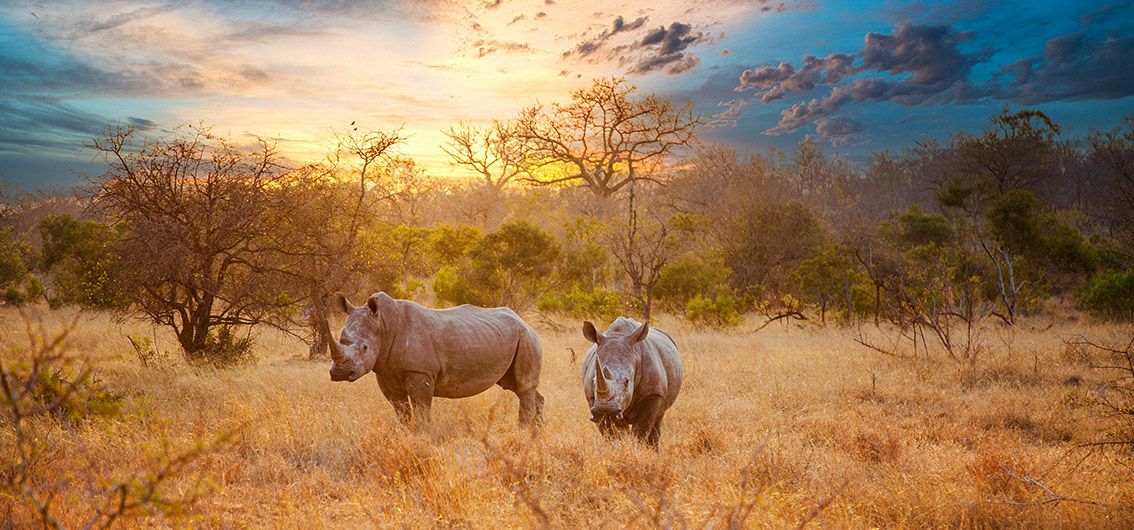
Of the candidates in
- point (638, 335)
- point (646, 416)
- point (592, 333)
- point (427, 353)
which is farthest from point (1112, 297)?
point (427, 353)

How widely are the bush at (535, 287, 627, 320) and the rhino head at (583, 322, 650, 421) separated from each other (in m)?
10.7

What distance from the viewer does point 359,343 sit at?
21.3 ft

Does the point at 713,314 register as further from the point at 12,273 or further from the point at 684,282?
the point at 12,273

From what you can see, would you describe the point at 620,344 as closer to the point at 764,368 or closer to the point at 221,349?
the point at 764,368

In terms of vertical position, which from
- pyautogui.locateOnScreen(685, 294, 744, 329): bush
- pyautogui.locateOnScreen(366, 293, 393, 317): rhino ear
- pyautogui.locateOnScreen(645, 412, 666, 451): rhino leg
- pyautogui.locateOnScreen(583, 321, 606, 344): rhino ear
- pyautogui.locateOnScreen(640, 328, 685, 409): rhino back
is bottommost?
pyautogui.locateOnScreen(685, 294, 744, 329): bush

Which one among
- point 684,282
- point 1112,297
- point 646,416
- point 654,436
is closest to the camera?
point 646,416

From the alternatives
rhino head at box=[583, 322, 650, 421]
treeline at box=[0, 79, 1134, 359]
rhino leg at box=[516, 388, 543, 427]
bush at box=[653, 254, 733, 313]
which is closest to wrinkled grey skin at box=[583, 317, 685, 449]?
rhino head at box=[583, 322, 650, 421]

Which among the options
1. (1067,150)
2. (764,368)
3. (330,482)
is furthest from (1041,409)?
(1067,150)

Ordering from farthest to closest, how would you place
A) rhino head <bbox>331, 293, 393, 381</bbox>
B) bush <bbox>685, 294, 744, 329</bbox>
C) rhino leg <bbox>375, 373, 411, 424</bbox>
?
bush <bbox>685, 294, 744, 329</bbox>, rhino leg <bbox>375, 373, 411, 424</bbox>, rhino head <bbox>331, 293, 393, 381</bbox>

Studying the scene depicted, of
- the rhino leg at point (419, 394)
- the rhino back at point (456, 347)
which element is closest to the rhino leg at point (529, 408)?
the rhino back at point (456, 347)

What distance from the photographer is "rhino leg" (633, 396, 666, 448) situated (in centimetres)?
607

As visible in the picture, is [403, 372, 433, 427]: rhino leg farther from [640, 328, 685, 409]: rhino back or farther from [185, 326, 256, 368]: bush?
[185, 326, 256, 368]: bush

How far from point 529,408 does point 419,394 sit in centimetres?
149

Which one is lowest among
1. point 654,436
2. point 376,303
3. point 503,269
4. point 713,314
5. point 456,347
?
point 713,314
